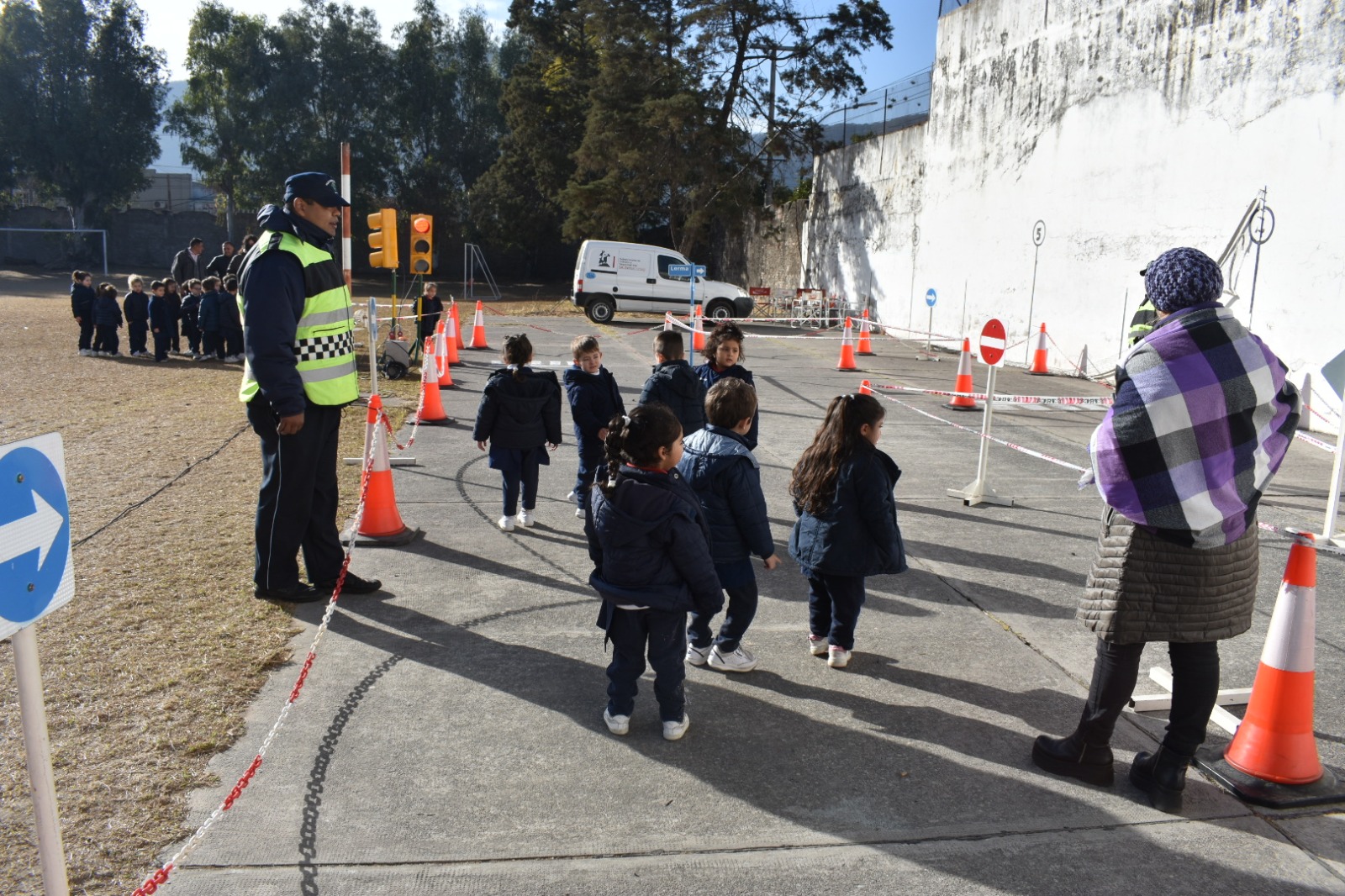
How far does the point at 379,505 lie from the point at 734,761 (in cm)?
354

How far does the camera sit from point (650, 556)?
379 cm

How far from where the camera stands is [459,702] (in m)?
4.23

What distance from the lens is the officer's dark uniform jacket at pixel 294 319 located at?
499 centimetres

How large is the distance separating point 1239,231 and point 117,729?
46.2 feet

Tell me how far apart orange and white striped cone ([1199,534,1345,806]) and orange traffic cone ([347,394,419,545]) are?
483cm

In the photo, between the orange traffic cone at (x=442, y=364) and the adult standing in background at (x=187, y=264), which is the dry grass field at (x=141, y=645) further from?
the adult standing in background at (x=187, y=264)

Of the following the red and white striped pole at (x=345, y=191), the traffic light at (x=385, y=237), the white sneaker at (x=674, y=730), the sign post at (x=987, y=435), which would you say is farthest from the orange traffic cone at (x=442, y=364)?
the white sneaker at (x=674, y=730)

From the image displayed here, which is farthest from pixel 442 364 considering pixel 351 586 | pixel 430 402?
pixel 351 586

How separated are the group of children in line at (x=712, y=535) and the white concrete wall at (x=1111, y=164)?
10321mm

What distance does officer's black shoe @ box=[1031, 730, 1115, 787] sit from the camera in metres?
3.61

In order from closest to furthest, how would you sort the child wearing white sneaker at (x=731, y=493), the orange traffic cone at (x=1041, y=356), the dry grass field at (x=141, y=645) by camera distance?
the dry grass field at (x=141, y=645), the child wearing white sneaker at (x=731, y=493), the orange traffic cone at (x=1041, y=356)

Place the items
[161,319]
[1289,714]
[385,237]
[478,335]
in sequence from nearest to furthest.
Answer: [1289,714]
[385,237]
[161,319]
[478,335]

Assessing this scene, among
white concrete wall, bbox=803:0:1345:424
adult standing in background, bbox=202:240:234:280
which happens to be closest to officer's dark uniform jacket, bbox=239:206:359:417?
white concrete wall, bbox=803:0:1345:424

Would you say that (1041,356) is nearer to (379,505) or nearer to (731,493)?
(379,505)
